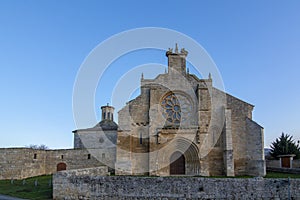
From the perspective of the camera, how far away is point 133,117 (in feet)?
81.9

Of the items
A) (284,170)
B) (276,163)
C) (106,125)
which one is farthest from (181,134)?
(106,125)

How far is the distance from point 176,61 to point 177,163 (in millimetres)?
8841

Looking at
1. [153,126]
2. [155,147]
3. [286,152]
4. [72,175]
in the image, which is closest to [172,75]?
[153,126]

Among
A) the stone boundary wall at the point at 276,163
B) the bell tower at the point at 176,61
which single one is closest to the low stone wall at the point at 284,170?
the stone boundary wall at the point at 276,163

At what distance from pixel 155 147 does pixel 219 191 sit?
28.8ft

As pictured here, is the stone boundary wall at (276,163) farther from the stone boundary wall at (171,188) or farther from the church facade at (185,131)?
the stone boundary wall at (171,188)

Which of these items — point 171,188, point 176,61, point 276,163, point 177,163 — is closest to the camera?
point 171,188

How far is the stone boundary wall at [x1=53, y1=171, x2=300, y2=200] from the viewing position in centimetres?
1573

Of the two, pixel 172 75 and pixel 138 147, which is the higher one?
pixel 172 75

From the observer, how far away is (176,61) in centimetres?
2609

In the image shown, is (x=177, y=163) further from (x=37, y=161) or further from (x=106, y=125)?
(x=106, y=125)

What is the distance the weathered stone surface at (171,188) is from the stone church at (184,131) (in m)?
7.02

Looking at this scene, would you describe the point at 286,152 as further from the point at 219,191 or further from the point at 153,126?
the point at 219,191

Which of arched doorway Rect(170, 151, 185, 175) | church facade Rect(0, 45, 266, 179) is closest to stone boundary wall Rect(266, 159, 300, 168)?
church facade Rect(0, 45, 266, 179)
